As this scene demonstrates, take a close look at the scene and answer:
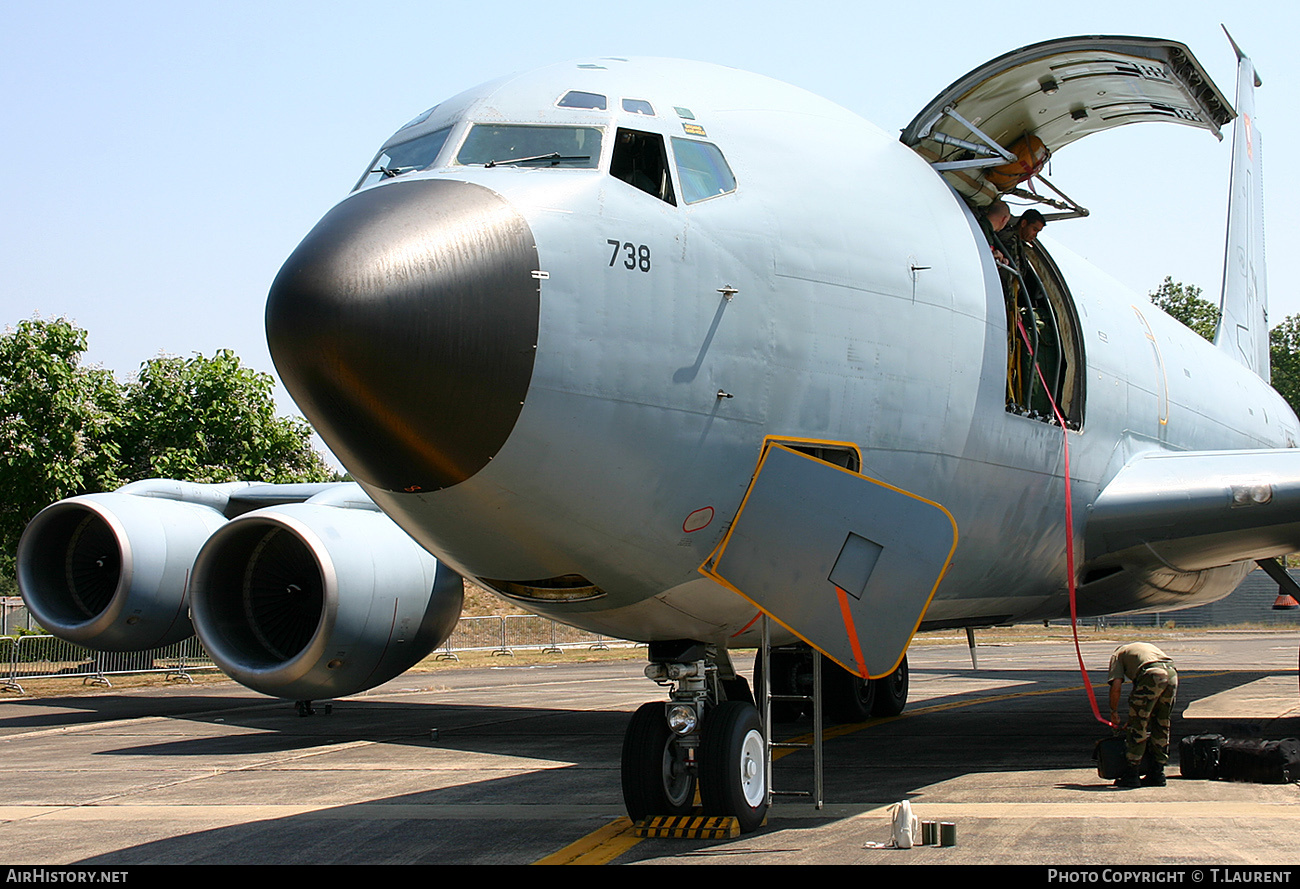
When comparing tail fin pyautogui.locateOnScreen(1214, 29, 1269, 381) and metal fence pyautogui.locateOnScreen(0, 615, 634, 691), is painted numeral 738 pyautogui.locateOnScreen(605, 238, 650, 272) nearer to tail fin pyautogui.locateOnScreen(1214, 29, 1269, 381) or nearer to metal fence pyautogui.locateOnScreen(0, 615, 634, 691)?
metal fence pyautogui.locateOnScreen(0, 615, 634, 691)

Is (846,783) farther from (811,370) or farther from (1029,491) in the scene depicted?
(811,370)

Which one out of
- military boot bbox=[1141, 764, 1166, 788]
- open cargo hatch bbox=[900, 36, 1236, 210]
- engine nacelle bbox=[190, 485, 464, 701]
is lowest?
military boot bbox=[1141, 764, 1166, 788]

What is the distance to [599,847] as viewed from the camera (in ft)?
22.3

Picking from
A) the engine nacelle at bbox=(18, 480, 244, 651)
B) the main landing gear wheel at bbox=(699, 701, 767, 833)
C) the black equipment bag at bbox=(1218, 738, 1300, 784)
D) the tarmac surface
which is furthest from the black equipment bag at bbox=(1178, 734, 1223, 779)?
the engine nacelle at bbox=(18, 480, 244, 651)

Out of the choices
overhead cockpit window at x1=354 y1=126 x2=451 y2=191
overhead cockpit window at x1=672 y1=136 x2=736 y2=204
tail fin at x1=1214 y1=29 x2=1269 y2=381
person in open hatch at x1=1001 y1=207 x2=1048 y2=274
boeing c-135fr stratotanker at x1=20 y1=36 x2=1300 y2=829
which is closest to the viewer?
boeing c-135fr stratotanker at x1=20 y1=36 x2=1300 y2=829

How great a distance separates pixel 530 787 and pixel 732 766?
10.6 feet

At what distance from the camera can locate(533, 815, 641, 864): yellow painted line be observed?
6.47 m

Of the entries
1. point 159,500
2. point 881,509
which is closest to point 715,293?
point 881,509

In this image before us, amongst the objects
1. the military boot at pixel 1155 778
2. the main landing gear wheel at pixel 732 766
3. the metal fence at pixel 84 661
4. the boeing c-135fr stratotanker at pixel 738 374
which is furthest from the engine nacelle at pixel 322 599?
the metal fence at pixel 84 661

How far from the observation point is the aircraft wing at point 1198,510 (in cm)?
957

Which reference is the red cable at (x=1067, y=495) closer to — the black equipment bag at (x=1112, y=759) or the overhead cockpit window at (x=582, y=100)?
the black equipment bag at (x=1112, y=759)

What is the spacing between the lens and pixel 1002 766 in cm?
995

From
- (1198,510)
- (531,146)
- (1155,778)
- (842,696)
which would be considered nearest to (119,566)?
(842,696)

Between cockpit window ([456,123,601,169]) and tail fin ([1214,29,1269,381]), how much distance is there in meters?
14.2
